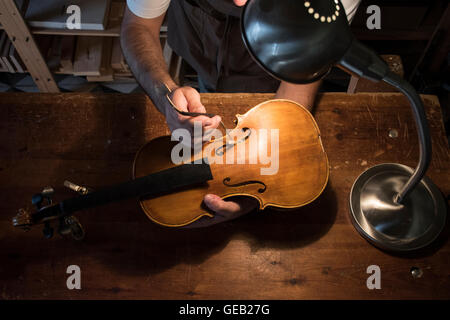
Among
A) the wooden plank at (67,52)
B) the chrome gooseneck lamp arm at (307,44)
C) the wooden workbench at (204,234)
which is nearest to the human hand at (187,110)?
the wooden workbench at (204,234)

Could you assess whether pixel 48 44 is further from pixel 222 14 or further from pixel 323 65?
pixel 323 65

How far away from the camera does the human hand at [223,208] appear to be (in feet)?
3.02

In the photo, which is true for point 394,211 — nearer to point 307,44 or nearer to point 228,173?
point 228,173

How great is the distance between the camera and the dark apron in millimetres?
Answer: 1277

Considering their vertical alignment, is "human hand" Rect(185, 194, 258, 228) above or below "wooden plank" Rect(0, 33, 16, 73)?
above

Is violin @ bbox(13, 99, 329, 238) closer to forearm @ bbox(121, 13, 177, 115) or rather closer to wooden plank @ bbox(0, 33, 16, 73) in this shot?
forearm @ bbox(121, 13, 177, 115)

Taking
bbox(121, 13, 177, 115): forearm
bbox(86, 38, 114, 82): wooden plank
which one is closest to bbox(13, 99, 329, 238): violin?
bbox(121, 13, 177, 115): forearm

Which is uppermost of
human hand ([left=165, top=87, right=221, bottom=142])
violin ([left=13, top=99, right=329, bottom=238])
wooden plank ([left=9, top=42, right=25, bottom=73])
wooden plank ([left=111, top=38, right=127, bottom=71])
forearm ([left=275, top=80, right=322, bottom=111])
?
forearm ([left=275, top=80, right=322, bottom=111])

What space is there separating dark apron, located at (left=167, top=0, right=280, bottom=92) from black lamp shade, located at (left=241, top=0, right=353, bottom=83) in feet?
2.45

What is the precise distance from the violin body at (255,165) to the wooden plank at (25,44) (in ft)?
4.76

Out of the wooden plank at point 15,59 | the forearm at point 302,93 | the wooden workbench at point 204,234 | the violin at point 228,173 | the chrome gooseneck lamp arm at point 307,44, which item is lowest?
the wooden plank at point 15,59

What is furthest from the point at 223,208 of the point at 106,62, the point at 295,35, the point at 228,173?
the point at 106,62

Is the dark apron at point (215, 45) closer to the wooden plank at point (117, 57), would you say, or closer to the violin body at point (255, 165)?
the violin body at point (255, 165)

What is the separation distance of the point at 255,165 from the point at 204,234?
28 centimetres
